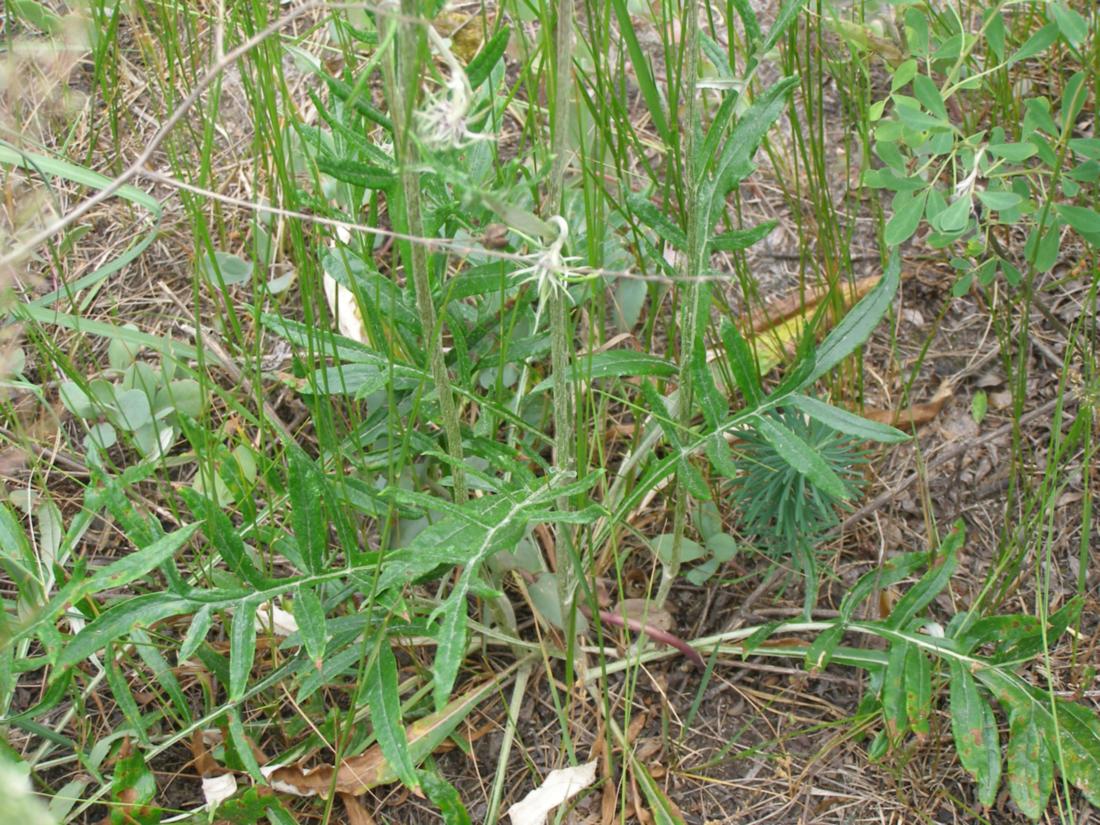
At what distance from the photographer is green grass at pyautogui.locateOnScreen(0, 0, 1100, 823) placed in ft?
3.77

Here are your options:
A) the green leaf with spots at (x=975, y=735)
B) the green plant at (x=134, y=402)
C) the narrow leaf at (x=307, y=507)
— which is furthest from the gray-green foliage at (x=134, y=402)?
the green leaf with spots at (x=975, y=735)

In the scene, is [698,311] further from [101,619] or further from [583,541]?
[101,619]

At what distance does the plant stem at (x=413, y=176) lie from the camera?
795 mm

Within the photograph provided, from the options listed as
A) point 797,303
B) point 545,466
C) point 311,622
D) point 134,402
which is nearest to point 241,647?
point 311,622

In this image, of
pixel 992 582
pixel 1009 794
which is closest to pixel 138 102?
pixel 992 582

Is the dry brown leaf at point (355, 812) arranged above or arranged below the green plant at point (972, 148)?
below

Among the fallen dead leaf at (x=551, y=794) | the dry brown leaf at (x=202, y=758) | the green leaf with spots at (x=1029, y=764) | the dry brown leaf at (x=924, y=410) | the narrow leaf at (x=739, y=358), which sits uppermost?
the narrow leaf at (x=739, y=358)

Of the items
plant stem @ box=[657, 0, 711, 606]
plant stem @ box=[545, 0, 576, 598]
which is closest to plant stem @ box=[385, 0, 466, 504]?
plant stem @ box=[545, 0, 576, 598]

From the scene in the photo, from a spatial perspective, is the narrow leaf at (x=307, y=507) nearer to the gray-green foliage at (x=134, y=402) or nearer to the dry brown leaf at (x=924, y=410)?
the gray-green foliage at (x=134, y=402)

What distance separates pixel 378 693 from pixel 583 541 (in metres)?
0.39

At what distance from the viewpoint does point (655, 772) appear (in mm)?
1383

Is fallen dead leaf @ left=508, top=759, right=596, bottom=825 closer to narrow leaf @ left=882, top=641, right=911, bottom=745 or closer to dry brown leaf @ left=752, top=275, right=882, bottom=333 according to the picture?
narrow leaf @ left=882, top=641, right=911, bottom=745

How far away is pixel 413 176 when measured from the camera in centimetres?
91

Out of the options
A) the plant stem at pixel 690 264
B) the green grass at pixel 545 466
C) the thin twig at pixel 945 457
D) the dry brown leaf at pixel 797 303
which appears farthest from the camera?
the dry brown leaf at pixel 797 303
